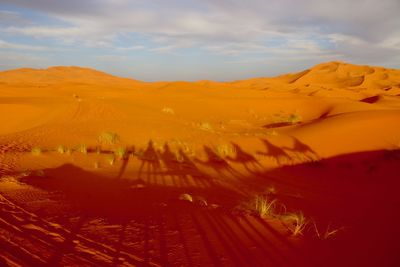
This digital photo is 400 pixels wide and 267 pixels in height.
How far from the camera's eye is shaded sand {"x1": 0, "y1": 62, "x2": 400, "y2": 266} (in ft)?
13.7

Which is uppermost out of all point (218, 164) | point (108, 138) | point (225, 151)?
point (108, 138)

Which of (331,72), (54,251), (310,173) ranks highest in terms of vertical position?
(331,72)

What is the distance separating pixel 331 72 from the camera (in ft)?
244

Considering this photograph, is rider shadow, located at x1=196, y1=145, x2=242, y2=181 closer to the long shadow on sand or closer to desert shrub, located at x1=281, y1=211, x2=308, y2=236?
the long shadow on sand

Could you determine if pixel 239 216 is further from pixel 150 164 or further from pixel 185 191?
pixel 150 164

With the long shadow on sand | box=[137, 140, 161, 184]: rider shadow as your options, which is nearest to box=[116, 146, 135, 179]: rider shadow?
box=[137, 140, 161, 184]: rider shadow

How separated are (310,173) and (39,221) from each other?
811cm

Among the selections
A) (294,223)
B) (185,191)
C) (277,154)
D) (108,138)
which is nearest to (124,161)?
(108,138)

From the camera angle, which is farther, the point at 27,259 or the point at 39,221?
the point at 39,221

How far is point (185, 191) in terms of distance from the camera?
7461 mm

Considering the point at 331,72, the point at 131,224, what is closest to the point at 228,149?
the point at 131,224

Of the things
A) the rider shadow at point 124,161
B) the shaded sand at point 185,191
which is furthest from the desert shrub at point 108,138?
the rider shadow at point 124,161

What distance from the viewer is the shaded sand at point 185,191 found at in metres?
4.18

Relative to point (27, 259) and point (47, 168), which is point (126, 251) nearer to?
point (27, 259)
